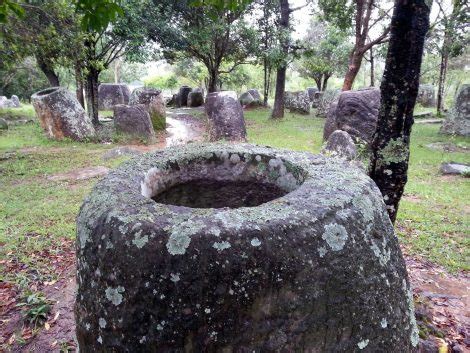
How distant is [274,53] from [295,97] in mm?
5800

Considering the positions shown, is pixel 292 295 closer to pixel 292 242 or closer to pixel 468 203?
pixel 292 242

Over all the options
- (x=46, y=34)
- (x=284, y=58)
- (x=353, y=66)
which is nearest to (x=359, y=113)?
(x=353, y=66)

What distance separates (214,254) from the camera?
156 cm

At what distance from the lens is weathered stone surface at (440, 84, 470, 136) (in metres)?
11.8

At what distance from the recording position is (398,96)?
2754 mm

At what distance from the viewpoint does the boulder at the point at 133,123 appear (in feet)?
36.4

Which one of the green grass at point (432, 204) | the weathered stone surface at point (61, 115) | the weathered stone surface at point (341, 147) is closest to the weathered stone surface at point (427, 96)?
the green grass at point (432, 204)

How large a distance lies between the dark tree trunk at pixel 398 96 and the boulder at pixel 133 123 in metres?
9.00

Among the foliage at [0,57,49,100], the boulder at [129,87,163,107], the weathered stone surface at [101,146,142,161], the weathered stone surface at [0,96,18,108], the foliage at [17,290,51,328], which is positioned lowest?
the foliage at [17,290,51,328]

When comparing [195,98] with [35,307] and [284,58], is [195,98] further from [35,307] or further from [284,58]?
[35,307]

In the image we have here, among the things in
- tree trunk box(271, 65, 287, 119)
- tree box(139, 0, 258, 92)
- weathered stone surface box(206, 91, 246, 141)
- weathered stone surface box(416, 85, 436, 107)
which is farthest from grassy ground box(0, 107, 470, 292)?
weathered stone surface box(416, 85, 436, 107)

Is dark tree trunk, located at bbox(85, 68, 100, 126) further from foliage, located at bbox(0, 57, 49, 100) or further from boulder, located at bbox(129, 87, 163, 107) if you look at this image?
foliage, located at bbox(0, 57, 49, 100)

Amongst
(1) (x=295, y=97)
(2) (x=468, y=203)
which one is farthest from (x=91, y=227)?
(1) (x=295, y=97)

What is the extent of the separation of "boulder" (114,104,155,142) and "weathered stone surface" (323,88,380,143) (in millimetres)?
5623
